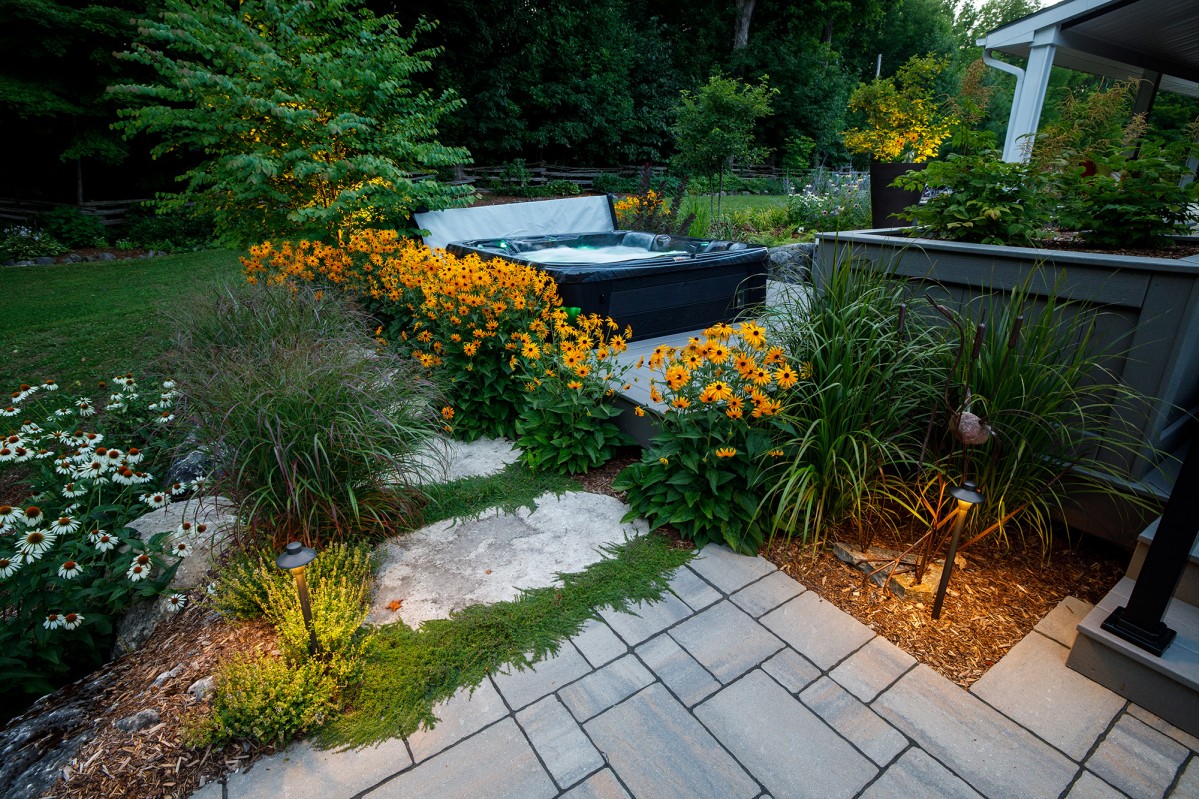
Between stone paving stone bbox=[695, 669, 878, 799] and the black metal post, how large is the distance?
0.87m

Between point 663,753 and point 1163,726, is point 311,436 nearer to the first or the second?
point 663,753

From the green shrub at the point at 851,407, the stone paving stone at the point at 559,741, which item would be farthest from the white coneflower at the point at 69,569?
the green shrub at the point at 851,407

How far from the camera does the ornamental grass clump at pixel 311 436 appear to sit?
2.08 metres

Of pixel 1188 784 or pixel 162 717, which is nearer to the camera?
pixel 1188 784

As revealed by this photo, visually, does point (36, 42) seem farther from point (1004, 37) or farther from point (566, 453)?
point (1004, 37)

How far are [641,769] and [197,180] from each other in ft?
17.8

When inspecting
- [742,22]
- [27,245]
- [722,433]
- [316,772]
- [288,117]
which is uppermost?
[742,22]

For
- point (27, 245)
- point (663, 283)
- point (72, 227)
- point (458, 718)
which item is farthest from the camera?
point (72, 227)

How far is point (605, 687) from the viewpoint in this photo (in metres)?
1.71

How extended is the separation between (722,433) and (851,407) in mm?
496

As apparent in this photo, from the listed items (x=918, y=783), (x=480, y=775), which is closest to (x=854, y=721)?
(x=918, y=783)

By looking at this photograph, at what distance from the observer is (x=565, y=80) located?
15.6 metres

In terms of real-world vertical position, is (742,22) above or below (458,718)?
above

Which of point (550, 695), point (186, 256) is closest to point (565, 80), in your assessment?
point (186, 256)
